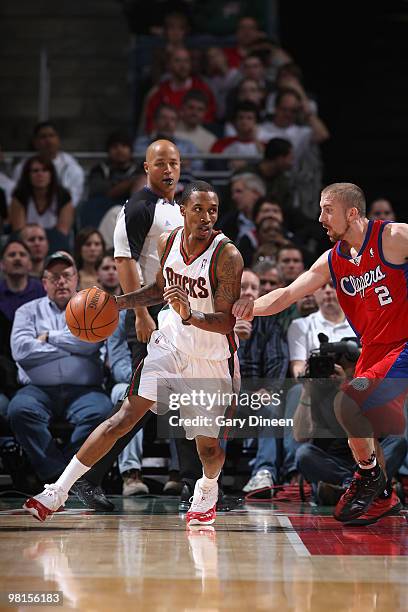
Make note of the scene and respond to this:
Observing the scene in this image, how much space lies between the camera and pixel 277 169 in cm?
1032

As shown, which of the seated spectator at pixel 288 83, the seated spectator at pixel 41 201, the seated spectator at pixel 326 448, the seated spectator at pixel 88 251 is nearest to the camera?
the seated spectator at pixel 326 448

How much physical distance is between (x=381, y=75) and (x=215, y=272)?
8441 mm

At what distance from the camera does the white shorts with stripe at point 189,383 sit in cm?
562

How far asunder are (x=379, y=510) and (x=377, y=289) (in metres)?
1.30

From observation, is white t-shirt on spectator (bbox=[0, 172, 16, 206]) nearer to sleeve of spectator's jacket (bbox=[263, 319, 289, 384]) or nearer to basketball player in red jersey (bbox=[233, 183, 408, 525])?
sleeve of spectator's jacket (bbox=[263, 319, 289, 384])

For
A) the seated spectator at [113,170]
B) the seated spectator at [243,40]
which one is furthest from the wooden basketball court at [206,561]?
the seated spectator at [243,40]

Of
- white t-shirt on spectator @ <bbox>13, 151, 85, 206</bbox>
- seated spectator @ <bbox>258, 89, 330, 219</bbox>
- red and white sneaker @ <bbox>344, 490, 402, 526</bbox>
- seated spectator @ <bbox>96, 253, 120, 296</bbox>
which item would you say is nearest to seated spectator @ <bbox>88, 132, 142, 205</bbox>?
white t-shirt on spectator @ <bbox>13, 151, 85, 206</bbox>

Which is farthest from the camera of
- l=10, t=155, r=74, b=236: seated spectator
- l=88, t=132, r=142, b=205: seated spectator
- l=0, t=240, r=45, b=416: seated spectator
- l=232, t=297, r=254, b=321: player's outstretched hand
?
l=88, t=132, r=142, b=205: seated spectator

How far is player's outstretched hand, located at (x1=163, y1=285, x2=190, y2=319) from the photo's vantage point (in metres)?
5.32

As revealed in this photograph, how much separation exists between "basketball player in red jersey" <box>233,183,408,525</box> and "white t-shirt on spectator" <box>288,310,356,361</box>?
5.52 ft

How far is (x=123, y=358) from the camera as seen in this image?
7.70 m

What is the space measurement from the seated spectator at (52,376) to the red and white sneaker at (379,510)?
84.1 inches

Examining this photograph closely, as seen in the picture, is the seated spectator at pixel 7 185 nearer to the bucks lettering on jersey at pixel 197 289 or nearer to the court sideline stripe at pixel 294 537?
the bucks lettering on jersey at pixel 197 289

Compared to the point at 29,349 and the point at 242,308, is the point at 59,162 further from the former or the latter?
the point at 242,308
